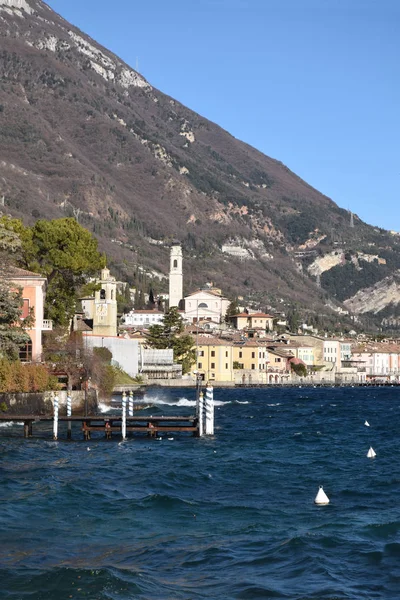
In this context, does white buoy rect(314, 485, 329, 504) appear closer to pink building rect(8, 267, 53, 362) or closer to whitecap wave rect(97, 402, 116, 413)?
pink building rect(8, 267, 53, 362)

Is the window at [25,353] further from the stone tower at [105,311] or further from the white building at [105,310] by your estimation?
the stone tower at [105,311]

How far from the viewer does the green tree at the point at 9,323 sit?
60.0m

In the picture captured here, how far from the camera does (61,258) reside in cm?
8625

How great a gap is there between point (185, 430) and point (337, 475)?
47.4ft

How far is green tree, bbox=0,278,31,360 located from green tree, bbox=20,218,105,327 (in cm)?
2141

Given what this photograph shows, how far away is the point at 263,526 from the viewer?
89.4 ft

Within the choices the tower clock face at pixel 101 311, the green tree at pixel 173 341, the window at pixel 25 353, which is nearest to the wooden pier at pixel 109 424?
the window at pixel 25 353

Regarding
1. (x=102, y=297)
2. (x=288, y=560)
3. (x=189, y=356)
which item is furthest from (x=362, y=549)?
(x=189, y=356)

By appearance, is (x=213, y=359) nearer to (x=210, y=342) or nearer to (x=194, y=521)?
(x=210, y=342)

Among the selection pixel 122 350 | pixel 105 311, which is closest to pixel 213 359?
pixel 105 311

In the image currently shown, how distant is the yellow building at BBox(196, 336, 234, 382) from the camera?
16500 cm

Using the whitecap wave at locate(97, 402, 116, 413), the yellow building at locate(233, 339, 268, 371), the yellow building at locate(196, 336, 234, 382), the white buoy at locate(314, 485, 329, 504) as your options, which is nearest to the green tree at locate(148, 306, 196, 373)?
the yellow building at locate(196, 336, 234, 382)

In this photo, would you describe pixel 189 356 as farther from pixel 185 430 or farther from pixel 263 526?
pixel 263 526

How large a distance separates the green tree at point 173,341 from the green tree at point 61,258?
68539 mm
